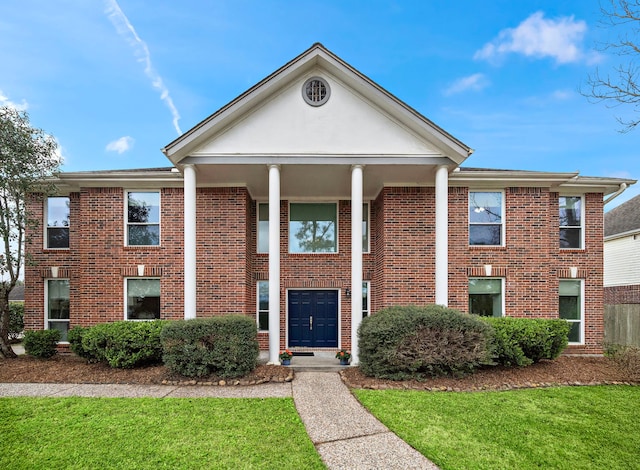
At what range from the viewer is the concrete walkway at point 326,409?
4199 millimetres

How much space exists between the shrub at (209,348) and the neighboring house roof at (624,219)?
55.2 ft

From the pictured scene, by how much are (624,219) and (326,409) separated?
1881cm

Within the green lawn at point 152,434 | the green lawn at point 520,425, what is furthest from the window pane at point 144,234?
the green lawn at point 520,425

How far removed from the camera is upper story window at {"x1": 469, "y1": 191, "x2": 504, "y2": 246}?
34.0 feet

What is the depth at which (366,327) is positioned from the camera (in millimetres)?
7746

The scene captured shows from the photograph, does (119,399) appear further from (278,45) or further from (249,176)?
(278,45)

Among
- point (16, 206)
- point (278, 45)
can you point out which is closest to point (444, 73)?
point (278, 45)

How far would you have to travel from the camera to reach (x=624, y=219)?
17.0 meters

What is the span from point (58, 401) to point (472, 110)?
19.2m

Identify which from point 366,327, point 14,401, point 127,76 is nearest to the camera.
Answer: point 14,401

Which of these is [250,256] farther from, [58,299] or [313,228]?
[58,299]

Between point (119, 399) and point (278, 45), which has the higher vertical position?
point (278, 45)

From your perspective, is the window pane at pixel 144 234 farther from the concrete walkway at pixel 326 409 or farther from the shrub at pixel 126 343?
the concrete walkway at pixel 326 409

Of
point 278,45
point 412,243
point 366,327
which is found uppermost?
point 278,45
